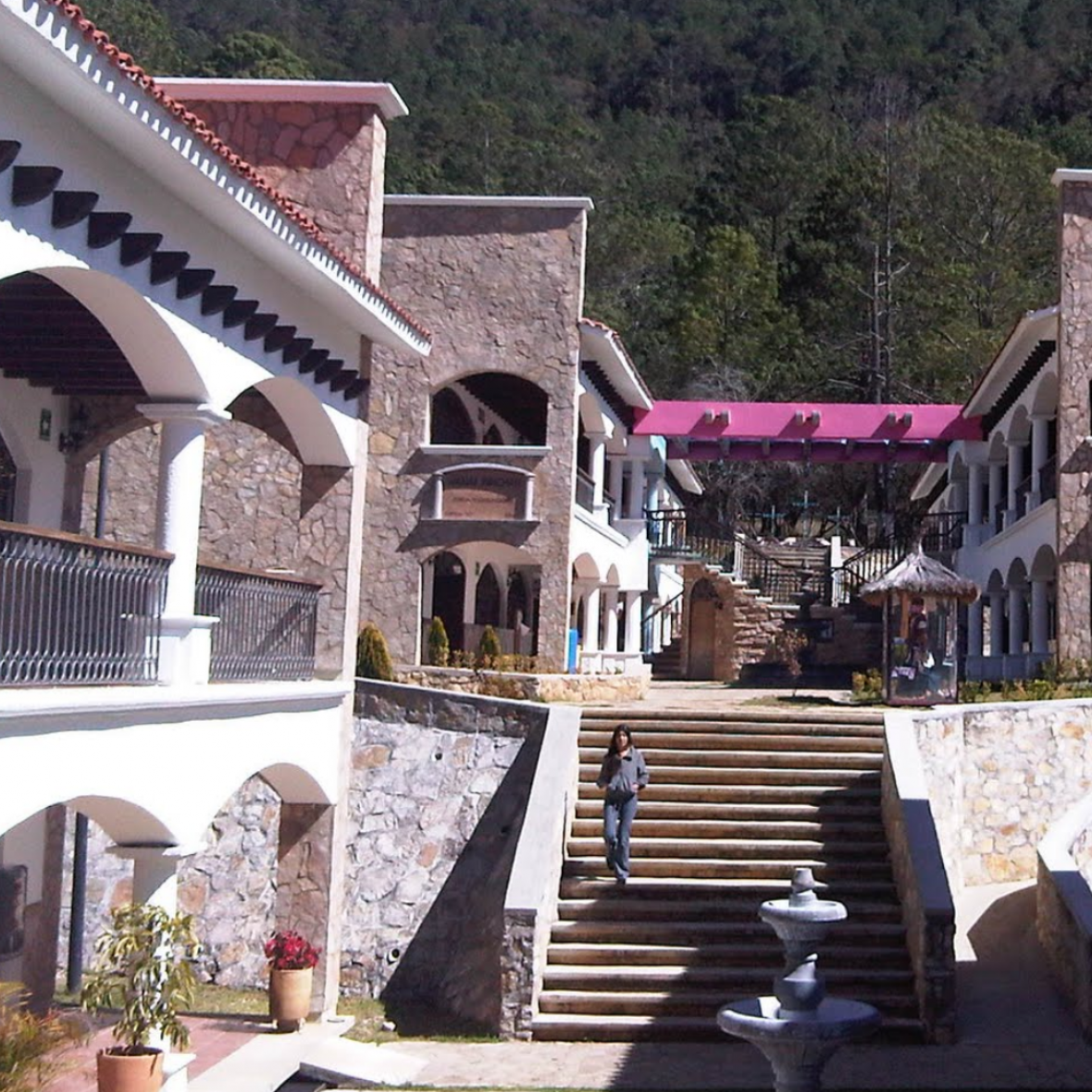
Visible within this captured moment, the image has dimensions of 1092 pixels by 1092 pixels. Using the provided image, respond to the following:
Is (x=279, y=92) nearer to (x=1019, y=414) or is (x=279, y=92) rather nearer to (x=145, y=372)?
(x=145, y=372)

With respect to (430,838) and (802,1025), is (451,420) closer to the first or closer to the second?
(430,838)

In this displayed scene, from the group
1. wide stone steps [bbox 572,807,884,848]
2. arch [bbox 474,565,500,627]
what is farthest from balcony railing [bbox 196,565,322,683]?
arch [bbox 474,565,500,627]

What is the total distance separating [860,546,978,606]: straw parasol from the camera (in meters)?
22.4

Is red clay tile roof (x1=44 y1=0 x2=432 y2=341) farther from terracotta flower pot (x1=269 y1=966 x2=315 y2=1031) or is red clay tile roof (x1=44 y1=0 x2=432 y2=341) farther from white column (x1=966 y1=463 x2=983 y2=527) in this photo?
white column (x1=966 y1=463 x2=983 y2=527)

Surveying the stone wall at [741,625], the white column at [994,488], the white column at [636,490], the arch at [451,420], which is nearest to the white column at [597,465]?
the arch at [451,420]

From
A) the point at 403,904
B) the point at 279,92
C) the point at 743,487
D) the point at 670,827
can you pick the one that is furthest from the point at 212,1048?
the point at 743,487

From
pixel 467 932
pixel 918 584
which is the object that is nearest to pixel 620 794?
pixel 467 932

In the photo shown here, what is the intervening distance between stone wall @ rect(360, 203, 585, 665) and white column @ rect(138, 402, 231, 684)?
13.1 meters

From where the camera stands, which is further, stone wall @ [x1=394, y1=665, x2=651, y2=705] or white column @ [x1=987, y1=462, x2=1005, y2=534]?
white column @ [x1=987, y1=462, x2=1005, y2=534]

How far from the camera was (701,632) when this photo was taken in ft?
123

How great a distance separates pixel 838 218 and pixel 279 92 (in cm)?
4557

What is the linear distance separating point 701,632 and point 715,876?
789 inches

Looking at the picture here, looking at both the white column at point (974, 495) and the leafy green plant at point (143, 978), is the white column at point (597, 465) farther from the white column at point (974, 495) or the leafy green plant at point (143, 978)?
the leafy green plant at point (143, 978)

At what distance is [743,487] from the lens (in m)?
54.0
